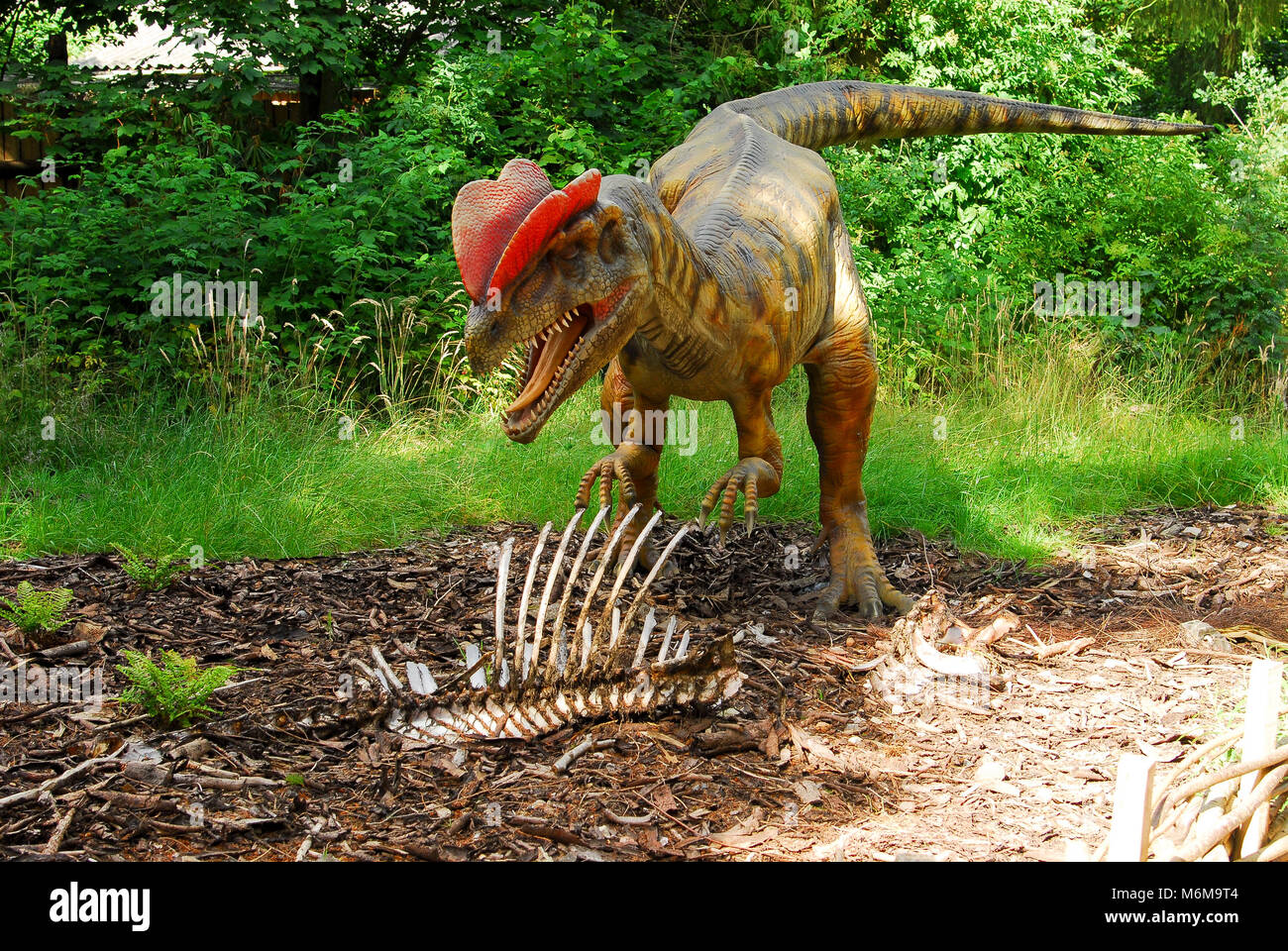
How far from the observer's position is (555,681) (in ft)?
10.7

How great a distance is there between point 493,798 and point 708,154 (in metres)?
2.62

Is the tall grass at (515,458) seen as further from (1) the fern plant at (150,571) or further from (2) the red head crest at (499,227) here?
(2) the red head crest at (499,227)

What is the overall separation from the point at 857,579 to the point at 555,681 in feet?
5.78

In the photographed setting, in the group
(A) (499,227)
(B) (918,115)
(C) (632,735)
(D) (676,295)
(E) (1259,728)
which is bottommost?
(C) (632,735)

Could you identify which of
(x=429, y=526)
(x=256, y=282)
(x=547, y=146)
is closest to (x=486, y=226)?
(x=429, y=526)

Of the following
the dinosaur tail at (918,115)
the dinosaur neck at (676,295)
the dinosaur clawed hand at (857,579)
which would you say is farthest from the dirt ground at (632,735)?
the dinosaur tail at (918,115)

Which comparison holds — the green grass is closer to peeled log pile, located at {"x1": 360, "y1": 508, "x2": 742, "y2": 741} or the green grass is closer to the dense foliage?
the dense foliage

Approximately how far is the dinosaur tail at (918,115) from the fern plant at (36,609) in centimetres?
341

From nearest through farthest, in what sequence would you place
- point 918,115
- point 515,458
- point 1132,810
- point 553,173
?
point 1132,810
point 918,115
point 515,458
point 553,173

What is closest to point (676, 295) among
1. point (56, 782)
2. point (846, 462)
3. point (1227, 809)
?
point (846, 462)

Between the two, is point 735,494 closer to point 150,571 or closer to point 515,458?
point 150,571

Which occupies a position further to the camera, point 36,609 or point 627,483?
point 627,483

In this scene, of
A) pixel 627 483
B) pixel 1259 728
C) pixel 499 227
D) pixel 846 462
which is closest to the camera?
pixel 1259 728

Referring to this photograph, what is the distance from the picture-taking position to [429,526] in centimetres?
549
